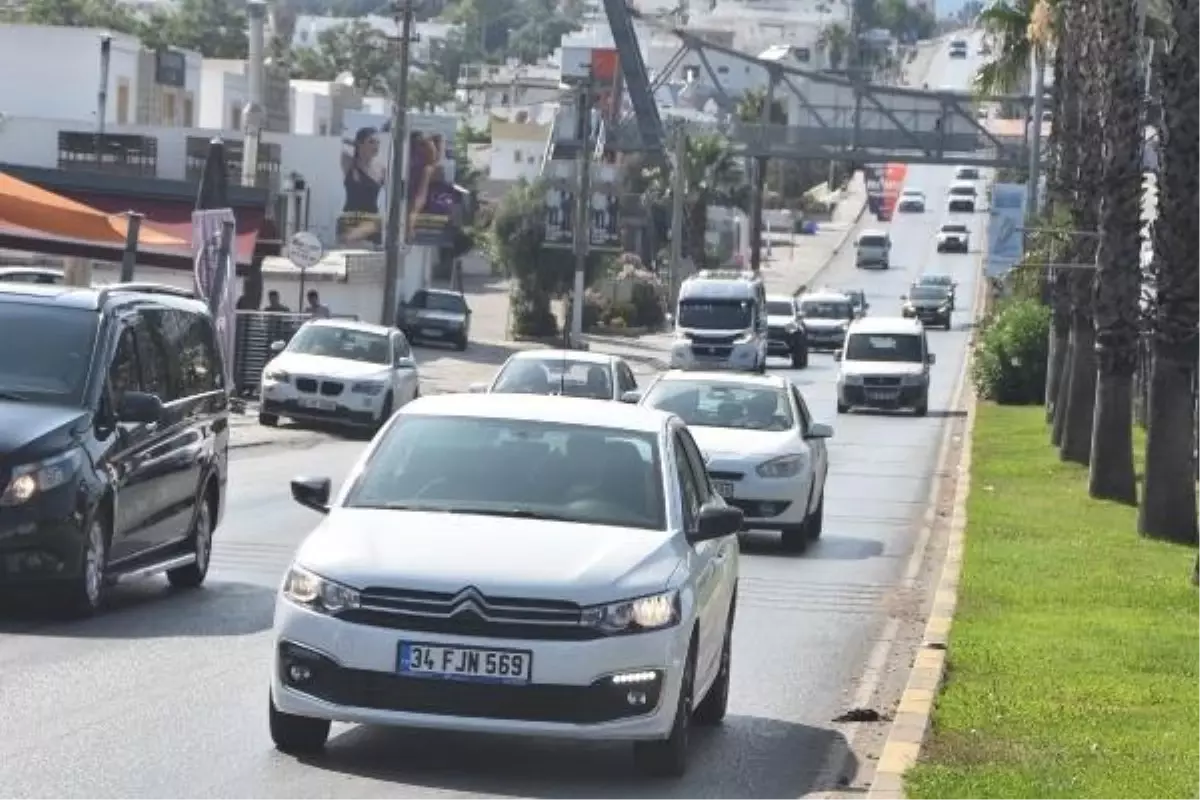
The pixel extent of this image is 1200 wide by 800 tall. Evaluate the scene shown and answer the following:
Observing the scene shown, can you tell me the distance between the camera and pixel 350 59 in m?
193

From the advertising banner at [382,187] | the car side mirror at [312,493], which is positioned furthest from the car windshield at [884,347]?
the car side mirror at [312,493]

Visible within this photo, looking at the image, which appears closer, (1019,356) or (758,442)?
(758,442)

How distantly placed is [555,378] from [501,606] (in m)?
22.1

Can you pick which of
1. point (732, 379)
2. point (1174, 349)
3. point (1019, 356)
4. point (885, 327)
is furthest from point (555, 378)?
point (1019, 356)

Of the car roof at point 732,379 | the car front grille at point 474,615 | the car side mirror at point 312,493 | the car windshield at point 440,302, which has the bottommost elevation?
the car windshield at point 440,302

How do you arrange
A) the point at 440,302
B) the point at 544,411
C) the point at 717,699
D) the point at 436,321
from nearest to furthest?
the point at 544,411 < the point at 717,699 < the point at 436,321 < the point at 440,302

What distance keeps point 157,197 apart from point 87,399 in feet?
123

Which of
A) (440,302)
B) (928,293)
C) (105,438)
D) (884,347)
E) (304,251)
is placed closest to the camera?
(105,438)

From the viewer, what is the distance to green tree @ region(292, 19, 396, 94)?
613 ft

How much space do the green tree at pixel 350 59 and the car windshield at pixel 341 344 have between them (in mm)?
141868

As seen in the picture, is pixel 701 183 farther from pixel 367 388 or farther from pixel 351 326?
pixel 367 388

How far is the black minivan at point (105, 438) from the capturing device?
598 inches

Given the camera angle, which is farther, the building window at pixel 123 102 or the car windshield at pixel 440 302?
the building window at pixel 123 102

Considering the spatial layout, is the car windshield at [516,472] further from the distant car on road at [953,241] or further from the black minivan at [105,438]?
the distant car on road at [953,241]
